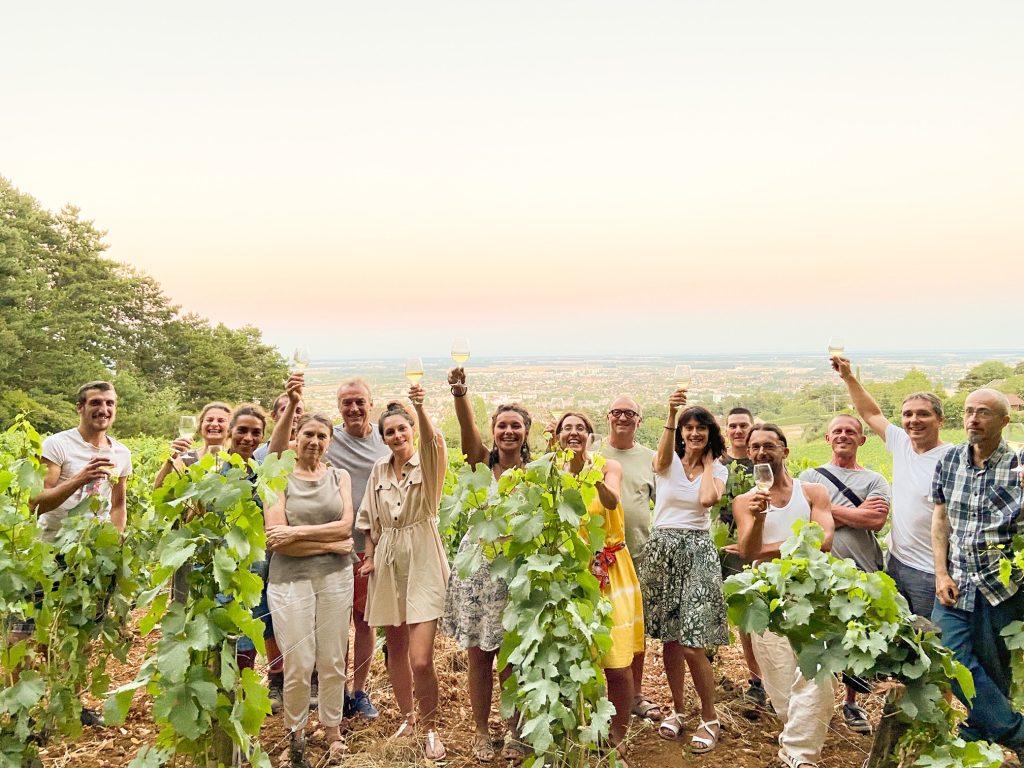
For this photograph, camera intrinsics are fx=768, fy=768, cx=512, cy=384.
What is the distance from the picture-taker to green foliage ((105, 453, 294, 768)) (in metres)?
3.07

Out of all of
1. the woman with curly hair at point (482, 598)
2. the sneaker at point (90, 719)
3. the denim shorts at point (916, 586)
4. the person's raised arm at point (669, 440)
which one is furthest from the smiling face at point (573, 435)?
the sneaker at point (90, 719)

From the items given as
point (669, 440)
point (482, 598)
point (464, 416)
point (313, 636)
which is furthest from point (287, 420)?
point (669, 440)

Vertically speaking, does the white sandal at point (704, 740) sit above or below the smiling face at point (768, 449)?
below

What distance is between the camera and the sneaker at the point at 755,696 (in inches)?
188

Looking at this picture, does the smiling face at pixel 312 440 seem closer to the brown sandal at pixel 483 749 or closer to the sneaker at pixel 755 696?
the brown sandal at pixel 483 749

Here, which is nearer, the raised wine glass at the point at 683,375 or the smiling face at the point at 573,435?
the smiling face at the point at 573,435

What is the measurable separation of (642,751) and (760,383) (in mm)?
3814

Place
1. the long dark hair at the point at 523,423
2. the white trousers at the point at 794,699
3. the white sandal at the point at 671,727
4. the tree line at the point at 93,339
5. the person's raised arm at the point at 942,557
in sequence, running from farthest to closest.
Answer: the tree line at the point at 93,339 → the white sandal at the point at 671,727 → the long dark hair at the point at 523,423 → the person's raised arm at the point at 942,557 → the white trousers at the point at 794,699

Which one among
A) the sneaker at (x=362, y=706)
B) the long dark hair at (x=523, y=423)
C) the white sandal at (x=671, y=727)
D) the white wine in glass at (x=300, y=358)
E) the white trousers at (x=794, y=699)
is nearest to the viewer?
the white trousers at (x=794, y=699)

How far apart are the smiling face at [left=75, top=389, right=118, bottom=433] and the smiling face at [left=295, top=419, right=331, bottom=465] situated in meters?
1.18

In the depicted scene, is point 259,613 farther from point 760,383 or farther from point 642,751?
point 760,383

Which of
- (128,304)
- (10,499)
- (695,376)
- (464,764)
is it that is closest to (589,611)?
(464,764)

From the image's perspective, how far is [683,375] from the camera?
4.46 meters

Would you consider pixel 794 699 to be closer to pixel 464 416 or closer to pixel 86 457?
pixel 464 416
